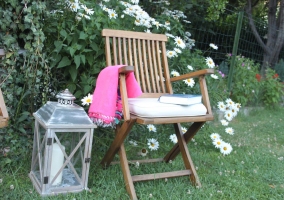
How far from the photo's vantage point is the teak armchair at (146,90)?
2.00 m

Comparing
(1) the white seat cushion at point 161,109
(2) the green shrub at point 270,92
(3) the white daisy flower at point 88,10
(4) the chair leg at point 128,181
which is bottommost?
(2) the green shrub at point 270,92

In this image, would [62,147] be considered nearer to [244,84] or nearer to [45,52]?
[45,52]

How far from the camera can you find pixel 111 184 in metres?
2.20

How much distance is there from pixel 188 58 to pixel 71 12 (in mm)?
1440

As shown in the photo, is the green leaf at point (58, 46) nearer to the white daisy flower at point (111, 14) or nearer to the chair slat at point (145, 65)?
the white daisy flower at point (111, 14)

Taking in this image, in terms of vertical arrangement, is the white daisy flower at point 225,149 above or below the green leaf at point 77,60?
below

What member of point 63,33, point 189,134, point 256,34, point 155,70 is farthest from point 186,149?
point 256,34

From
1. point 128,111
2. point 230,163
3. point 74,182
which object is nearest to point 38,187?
point 74,182

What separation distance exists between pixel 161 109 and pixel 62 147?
63cm

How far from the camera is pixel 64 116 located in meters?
1.95

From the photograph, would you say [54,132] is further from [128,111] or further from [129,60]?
[129,60]

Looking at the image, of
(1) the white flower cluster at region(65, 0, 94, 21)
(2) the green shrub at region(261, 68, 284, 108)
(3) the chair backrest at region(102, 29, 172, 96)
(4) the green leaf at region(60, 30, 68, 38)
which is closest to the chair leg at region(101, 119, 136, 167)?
(3) the chair backrest at region(102, 29, 172, 96)

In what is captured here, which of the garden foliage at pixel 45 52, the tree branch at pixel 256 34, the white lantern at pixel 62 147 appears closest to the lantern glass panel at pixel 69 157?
the white lantern at pixel 62 147

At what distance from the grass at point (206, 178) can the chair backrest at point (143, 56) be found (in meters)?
0.62
